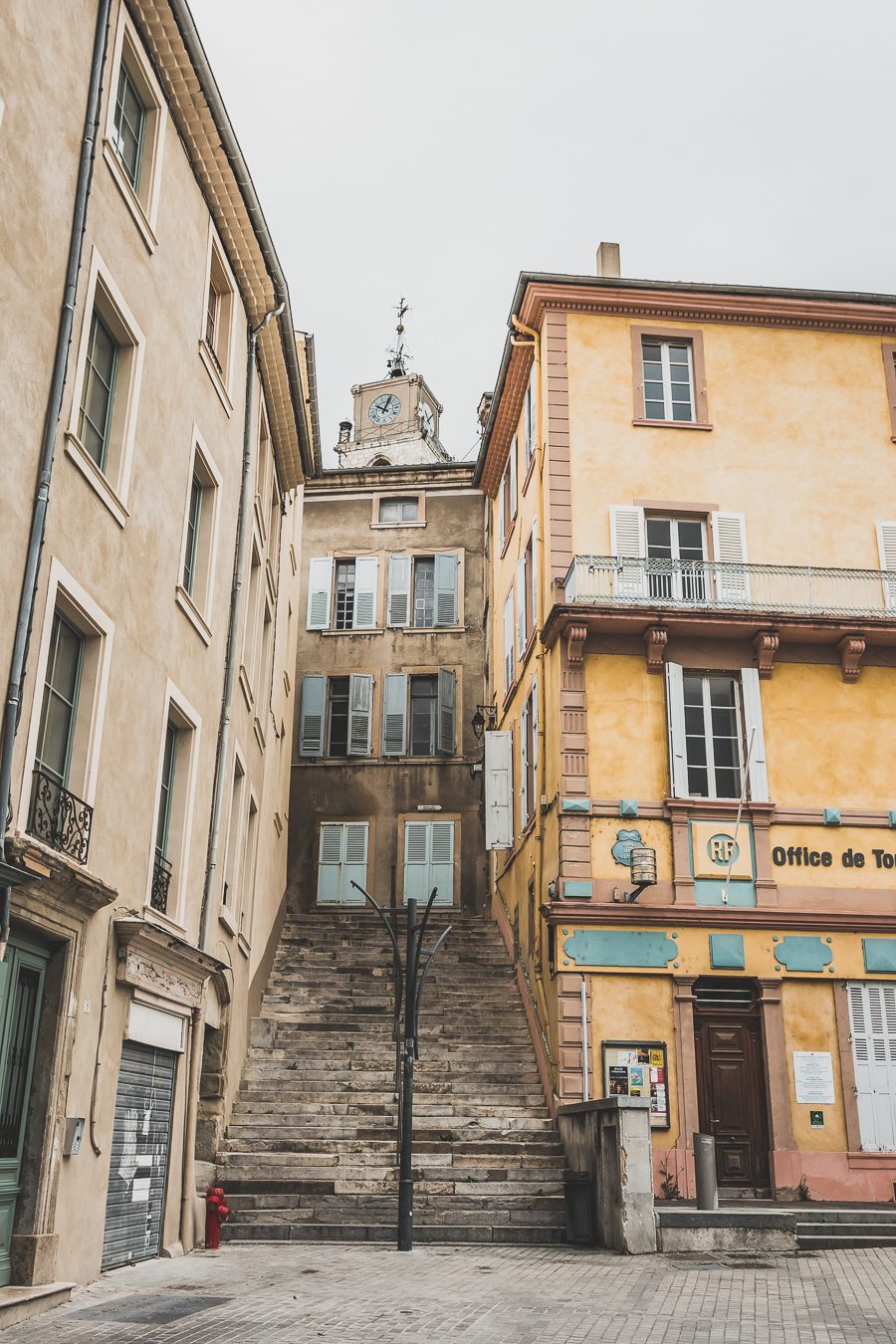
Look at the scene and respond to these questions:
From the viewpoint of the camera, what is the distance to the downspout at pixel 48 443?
336 inches

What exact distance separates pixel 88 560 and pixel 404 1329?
619cm

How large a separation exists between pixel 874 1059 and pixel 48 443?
1327cm

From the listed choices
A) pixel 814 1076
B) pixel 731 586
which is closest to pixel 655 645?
pixel 731 586

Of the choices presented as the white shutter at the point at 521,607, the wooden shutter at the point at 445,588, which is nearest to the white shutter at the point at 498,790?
the white shutter at the point at 521,607

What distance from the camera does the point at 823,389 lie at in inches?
816

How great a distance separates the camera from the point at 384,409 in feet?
196

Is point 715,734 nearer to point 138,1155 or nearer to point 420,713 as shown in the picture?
point 138,1155

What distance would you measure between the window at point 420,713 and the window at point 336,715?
0.44m

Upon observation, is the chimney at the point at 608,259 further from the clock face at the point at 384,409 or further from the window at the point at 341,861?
the clock face at the point at 384,409

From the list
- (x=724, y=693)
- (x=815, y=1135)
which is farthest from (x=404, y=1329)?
(x=724, y=693)

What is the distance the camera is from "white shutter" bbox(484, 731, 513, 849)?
21.9 meters

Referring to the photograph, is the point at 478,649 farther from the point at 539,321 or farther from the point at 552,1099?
the point at 552,1099

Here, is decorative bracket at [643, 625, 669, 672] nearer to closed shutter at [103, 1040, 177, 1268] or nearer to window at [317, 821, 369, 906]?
closed shutter at [103, 1040, 177, 1268]

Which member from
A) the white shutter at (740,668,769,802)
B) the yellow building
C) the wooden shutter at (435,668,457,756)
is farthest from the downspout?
the wooden shutter at (435,668,457,756)
